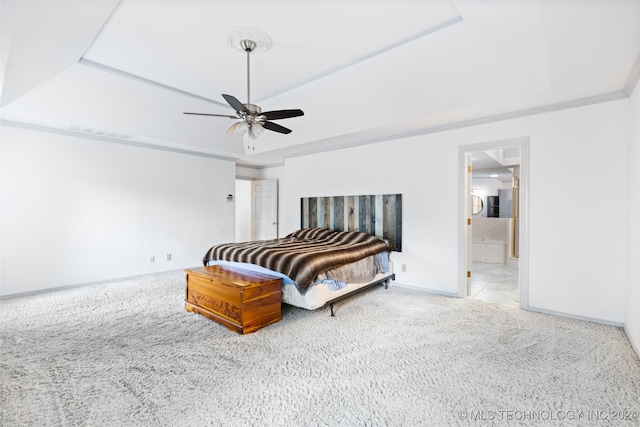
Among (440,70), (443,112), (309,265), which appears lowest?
(309,265)

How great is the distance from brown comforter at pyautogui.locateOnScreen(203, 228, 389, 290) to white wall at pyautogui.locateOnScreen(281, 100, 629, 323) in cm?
74

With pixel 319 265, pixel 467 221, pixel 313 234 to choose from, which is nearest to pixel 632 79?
pixel 467 221

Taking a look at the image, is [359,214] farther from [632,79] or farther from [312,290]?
[632,79]

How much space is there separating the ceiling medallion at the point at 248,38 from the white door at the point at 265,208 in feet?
13.6

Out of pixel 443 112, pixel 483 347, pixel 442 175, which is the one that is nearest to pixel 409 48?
pixel 443 112

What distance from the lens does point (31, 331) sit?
2.78 m

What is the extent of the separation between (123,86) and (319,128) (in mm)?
2630

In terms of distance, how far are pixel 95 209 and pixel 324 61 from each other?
4.11 m

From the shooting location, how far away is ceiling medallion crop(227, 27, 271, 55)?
2.58m

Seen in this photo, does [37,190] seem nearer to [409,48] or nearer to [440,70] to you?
[409,48]

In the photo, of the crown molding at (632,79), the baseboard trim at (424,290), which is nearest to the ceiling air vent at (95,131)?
the baseboard trim at (424,290)

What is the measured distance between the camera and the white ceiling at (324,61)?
225 centimetres

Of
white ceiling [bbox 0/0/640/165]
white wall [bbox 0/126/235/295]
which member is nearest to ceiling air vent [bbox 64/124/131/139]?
white ceiling [bbox 0/0/640/165]

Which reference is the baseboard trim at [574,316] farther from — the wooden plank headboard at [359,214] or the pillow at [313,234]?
the pillow at [313,234]
